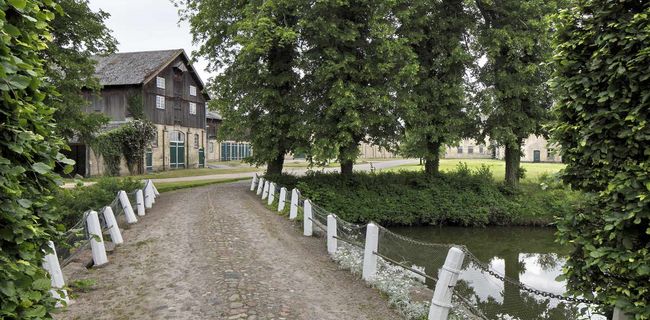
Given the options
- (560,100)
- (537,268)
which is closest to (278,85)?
(537,268)

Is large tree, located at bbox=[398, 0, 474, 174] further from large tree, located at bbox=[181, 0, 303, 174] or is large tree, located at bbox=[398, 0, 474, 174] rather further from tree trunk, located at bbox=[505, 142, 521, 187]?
large tree, located at bbox=[181, 0, 303, 174]

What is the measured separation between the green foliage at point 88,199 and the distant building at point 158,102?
55.8 ft

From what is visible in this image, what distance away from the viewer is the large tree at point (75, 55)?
15.6m

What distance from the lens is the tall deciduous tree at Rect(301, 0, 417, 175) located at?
17047 mm

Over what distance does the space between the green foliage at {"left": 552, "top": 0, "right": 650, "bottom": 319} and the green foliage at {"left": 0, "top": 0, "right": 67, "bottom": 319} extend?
521 centimetres

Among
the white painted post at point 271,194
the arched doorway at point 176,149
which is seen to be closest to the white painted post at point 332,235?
the white painted post at point 271,194

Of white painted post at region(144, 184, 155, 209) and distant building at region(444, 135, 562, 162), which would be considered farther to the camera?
white painted post at region(144, 184, 155, 209)

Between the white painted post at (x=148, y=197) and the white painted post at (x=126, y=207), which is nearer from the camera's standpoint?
the white painted post at (x=126, y=207)

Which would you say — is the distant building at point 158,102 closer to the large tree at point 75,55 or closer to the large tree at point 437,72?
the large tree at point 75,55

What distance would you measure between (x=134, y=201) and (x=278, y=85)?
313 inches

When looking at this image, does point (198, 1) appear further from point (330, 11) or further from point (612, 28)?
point (612, 28)

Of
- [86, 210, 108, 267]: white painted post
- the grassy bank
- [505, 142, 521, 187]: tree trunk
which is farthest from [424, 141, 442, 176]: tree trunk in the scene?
[86, 210, 108, 267]: white painted post

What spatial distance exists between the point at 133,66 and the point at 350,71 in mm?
25342

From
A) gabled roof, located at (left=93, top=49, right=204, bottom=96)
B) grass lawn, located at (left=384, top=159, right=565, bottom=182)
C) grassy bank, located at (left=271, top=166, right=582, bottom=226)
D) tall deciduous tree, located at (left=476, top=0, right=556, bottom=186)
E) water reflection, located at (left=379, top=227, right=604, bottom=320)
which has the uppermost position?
gabled roof, located at (left=93, top=49, right=204, bottom=96)
